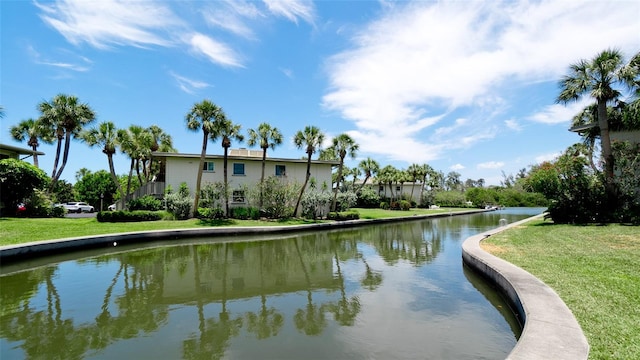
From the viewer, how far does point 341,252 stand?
1534 cm

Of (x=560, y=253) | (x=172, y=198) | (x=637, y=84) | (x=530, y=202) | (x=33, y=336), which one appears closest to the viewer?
(x=33, y=336)

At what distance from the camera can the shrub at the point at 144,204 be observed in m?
25.4

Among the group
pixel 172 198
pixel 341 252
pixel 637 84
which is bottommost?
pixel 341 252

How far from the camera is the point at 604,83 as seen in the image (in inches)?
725

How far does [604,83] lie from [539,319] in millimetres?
19592

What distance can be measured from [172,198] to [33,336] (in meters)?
20.1

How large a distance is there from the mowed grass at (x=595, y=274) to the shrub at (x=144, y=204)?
2279 cm

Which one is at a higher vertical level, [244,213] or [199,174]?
[199,174]

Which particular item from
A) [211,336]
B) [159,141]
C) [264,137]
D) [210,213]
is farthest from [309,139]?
[211,336]

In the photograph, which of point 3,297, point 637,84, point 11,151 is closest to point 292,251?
point 3,297

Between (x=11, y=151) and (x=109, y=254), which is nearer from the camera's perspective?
(x=109, y=254)

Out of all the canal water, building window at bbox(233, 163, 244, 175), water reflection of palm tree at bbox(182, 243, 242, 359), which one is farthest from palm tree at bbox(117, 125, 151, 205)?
water reflection of palm tree at bbox(182, 243, 242, 359)

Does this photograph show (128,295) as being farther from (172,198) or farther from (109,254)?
(172,198)

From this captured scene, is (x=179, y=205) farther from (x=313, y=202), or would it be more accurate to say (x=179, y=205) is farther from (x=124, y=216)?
(x=313, y=202)
